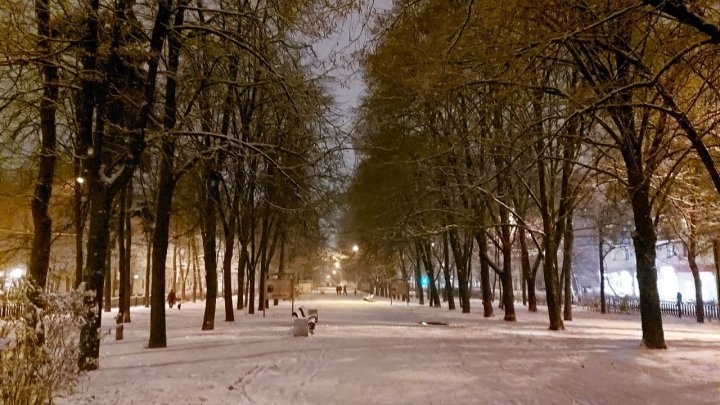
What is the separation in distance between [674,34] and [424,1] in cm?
426

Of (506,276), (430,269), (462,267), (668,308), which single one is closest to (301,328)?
(506,276)

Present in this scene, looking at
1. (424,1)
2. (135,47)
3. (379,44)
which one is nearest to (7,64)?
(135,47)

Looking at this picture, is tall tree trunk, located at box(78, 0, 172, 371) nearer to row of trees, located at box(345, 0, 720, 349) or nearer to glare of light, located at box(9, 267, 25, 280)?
glare of light, located at box(9, 267, 25, 280)

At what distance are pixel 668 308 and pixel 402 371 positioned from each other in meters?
27.8

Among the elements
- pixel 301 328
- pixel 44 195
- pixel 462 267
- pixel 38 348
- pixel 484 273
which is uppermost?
pixel 44 195

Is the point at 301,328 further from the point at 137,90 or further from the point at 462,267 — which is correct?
the point at 462,267

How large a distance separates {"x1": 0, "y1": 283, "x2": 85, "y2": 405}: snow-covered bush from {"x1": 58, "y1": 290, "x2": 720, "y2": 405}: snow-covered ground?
1.29 metres

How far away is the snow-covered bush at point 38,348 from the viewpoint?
5.64 metres

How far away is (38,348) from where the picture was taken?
5.95 m

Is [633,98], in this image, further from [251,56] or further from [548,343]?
[251,56]

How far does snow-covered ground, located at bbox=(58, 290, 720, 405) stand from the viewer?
7.88m

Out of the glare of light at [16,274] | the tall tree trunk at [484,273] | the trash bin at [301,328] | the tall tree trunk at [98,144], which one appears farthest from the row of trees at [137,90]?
the tall tree trunk at [484,273]

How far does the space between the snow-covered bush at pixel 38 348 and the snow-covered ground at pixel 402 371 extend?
1293mm

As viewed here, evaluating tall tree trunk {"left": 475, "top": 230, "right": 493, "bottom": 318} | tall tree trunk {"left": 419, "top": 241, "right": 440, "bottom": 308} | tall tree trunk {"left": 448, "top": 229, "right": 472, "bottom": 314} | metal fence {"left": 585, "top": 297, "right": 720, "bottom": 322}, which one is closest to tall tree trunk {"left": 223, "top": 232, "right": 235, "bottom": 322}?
tall tree trunk {"left": 475, "top": 230, "right": 493, "bottom": 318}
